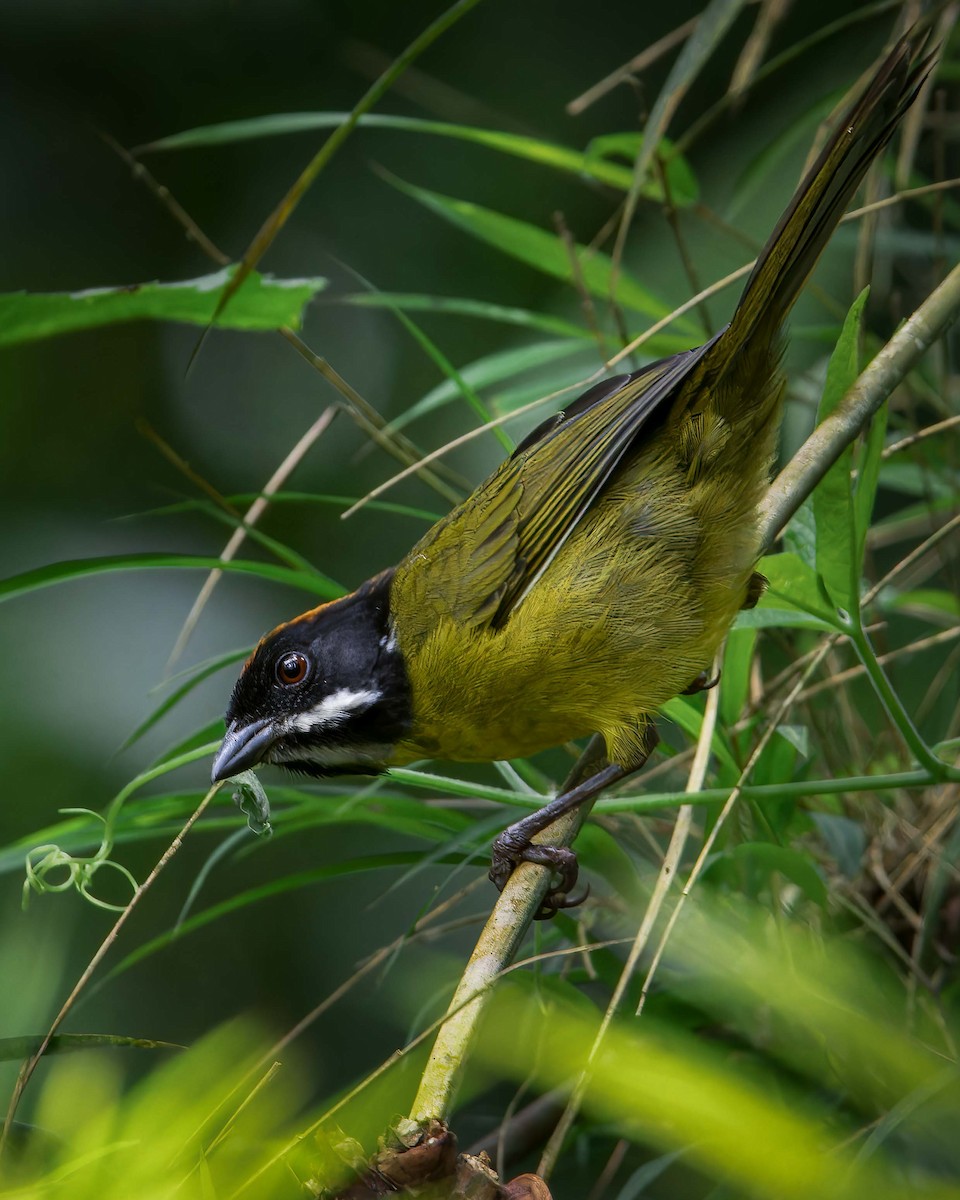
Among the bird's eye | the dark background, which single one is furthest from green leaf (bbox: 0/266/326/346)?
the dark background

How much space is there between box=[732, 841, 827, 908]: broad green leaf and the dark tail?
3.25 feet

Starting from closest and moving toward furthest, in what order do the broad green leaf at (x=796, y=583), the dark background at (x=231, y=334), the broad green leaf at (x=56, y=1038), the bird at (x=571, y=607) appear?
1. the broad green leaf at (x=56, y=1038)
2. the broad green leaf at (x=796, y=583)
3. the bird at (x=571, y=607)
4. the dark background at (x=231, y=334)

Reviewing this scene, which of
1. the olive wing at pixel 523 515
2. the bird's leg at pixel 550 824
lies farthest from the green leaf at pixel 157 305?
the bird's leg at pixel 550 824

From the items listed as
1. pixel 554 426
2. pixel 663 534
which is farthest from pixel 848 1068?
pixel 554 426

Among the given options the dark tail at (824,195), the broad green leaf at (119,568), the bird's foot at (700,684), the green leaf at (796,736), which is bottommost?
the bird's foot at (700,684)

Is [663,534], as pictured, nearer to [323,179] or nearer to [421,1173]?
[421,1173]

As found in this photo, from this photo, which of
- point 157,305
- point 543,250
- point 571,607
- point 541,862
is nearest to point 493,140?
point 543,250

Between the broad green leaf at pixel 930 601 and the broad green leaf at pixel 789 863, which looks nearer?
the broad green leaf at pixel 789 863

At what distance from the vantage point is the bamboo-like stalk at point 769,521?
157 cm

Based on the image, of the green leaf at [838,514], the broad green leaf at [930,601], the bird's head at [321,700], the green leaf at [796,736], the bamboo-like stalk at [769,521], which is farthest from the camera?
the broad green leaf at [930,601]

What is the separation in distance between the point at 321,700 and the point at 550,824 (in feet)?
2.37

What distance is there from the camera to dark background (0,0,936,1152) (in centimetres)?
484

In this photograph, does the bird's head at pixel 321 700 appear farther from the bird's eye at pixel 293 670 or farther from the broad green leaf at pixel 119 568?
the broad green leaf at pixel 119 568

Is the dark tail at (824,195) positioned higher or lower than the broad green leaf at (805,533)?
higher
